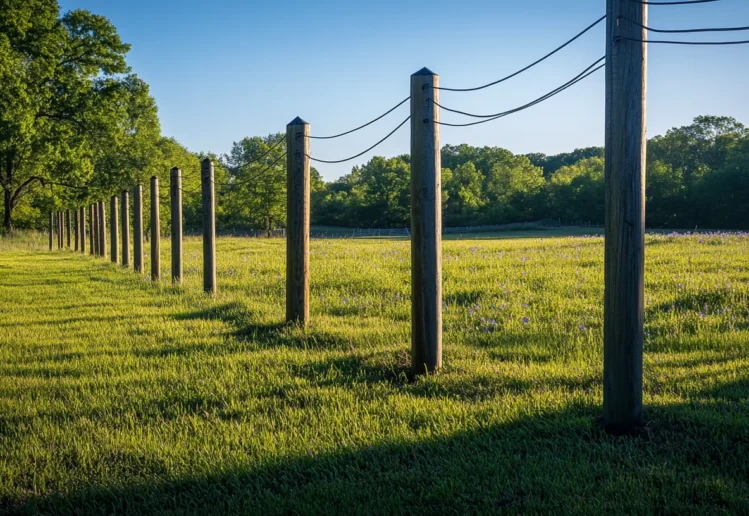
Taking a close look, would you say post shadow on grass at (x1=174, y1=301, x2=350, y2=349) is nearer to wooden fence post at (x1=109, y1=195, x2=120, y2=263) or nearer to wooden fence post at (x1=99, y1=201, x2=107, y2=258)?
wooden fence post at (x1=109, y1=195, x2=120, y2=263)

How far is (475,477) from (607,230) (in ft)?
5.93

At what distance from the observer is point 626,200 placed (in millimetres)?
3916

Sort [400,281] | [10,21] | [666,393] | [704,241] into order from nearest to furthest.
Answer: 1. [666,393]
2. [400,281]
3. [704,241]
4. [10,21]

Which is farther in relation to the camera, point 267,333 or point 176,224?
point 176,224

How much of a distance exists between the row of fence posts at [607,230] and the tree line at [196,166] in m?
3.79

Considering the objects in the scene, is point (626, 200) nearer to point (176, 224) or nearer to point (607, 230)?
point (607, 230)

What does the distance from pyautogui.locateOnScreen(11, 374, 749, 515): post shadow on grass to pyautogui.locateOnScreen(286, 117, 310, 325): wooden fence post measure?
4.32 meters

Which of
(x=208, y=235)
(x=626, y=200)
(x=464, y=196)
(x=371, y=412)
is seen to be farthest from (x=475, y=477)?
(x=464, y=196)

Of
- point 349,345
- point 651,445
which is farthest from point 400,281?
point 651,445

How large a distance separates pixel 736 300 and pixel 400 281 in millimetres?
5393

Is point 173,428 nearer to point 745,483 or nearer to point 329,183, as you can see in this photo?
point 745,483

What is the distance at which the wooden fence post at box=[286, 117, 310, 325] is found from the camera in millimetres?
8273

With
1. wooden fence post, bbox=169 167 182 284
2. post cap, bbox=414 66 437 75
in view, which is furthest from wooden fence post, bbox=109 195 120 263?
post cap, bbox=414 66 437 75

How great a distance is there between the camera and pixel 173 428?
14.6ft
